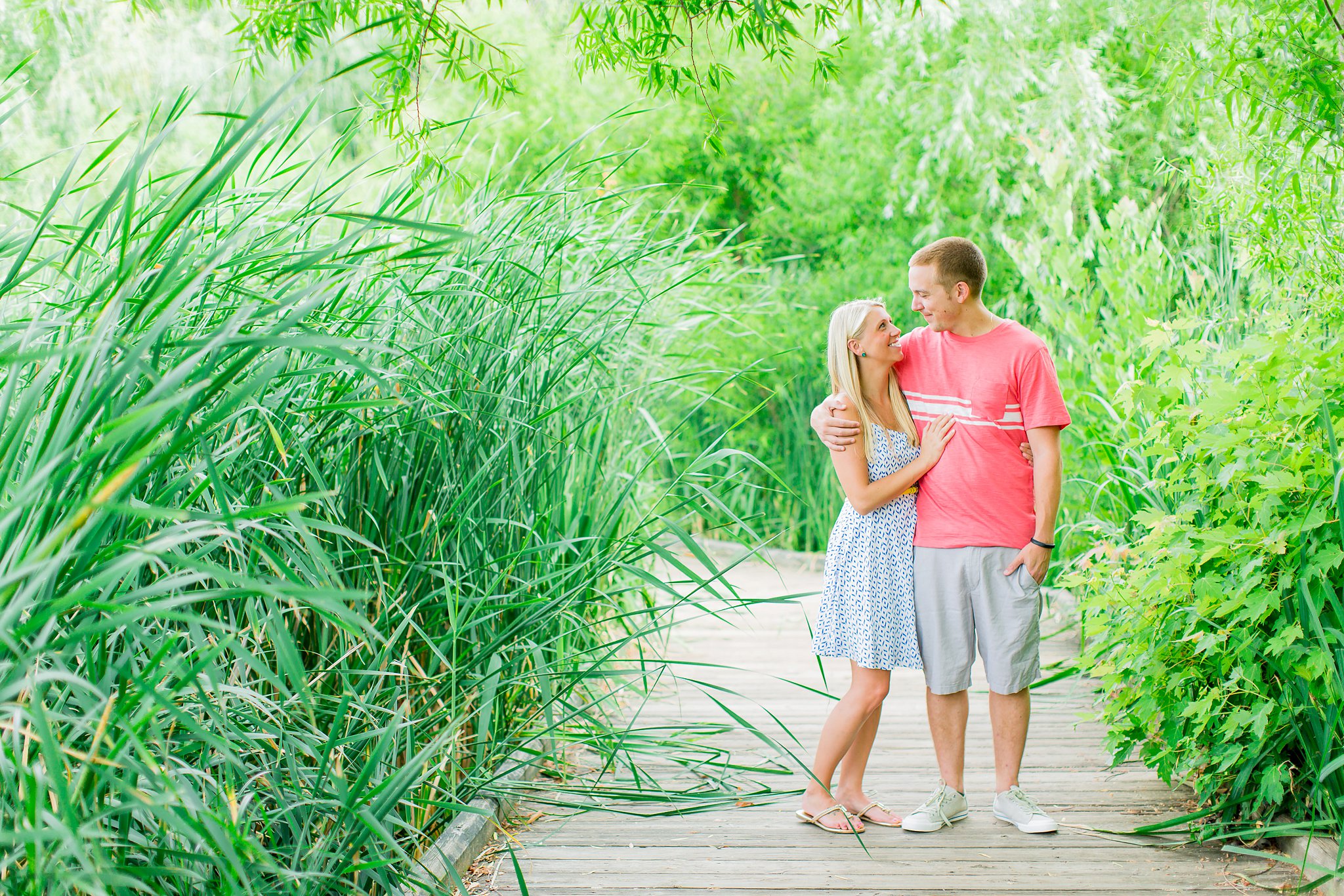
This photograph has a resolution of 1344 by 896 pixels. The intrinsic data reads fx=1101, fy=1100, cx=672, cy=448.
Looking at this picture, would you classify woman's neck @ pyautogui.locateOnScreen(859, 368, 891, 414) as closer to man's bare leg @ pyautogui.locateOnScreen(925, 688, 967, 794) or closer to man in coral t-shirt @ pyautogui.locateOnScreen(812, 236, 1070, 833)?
man in coral t-shirt @ pyautogui.locateOnScreen(812, 236, 1070, 833)

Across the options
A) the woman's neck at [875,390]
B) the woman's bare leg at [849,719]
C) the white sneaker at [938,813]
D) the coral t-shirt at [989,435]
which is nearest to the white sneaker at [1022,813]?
the white sneaker at [938,813]

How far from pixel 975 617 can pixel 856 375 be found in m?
0.73

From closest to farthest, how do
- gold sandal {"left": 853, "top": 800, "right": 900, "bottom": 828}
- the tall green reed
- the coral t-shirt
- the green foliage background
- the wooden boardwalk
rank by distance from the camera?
the tall green reed → the green foliage background → the wooden boardwalk → the coral t-shirt → gold sandal {"left": 853, "top": 800, "right": 900, "bottom": 828}

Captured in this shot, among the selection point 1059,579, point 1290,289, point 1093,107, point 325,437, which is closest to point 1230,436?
point 1290,289

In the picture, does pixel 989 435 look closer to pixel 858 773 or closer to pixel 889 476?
pixel 889 476

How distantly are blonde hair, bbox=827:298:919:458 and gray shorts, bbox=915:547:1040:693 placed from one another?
13.4 inches

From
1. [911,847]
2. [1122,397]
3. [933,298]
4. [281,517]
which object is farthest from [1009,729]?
[281,517]

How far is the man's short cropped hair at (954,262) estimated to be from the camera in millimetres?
2918

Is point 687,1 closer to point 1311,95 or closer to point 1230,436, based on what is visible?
point 1311,95

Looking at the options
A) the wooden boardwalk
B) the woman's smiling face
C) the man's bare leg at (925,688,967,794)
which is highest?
the woman's smiling face

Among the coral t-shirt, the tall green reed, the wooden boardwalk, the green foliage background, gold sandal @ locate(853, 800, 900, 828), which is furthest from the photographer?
gold sandal @ locate(853, 800, 900, 828)

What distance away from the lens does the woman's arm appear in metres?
2.96

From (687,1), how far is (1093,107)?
5586 mm

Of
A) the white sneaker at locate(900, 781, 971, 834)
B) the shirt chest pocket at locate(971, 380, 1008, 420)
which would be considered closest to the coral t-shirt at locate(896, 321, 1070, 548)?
the shirt chest pocket at locate(971, 380, 1008, 420)
